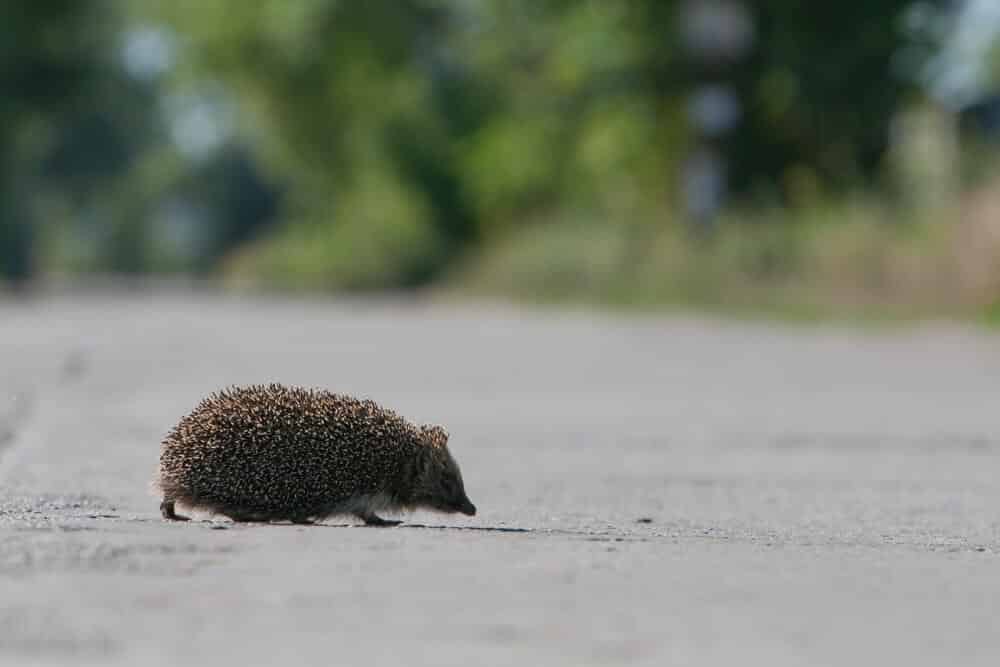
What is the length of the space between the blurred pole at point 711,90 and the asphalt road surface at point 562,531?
58.0ft

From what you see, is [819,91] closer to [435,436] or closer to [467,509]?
[435,436]

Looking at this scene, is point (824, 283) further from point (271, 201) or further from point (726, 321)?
point (271, 201)

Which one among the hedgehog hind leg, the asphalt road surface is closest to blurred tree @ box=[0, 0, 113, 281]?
the asphalt road surface

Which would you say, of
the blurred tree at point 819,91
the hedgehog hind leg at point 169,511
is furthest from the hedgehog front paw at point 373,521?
the blurred tree at point 819,91

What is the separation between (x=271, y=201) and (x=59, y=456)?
293 feet

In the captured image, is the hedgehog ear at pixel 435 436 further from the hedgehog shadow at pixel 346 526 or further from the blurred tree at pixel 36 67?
the blurred tree at pixel 36 67

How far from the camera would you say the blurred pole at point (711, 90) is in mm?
36438

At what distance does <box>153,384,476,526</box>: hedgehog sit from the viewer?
274 inches

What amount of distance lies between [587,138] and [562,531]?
1545 inches

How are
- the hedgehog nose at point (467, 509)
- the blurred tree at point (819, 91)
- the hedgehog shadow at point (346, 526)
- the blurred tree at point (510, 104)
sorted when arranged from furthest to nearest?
the blurred tree at point (510, 104) < the blurred tree at point (819, 91) < the hedgehog nose at point (467, 509) < the hedgehog shadow at point (346, 526)

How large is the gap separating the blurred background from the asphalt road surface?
9921 millimetres

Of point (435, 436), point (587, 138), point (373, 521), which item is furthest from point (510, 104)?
point (373, 521)

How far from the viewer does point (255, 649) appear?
4434 millimetres

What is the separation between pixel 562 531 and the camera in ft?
23.1
